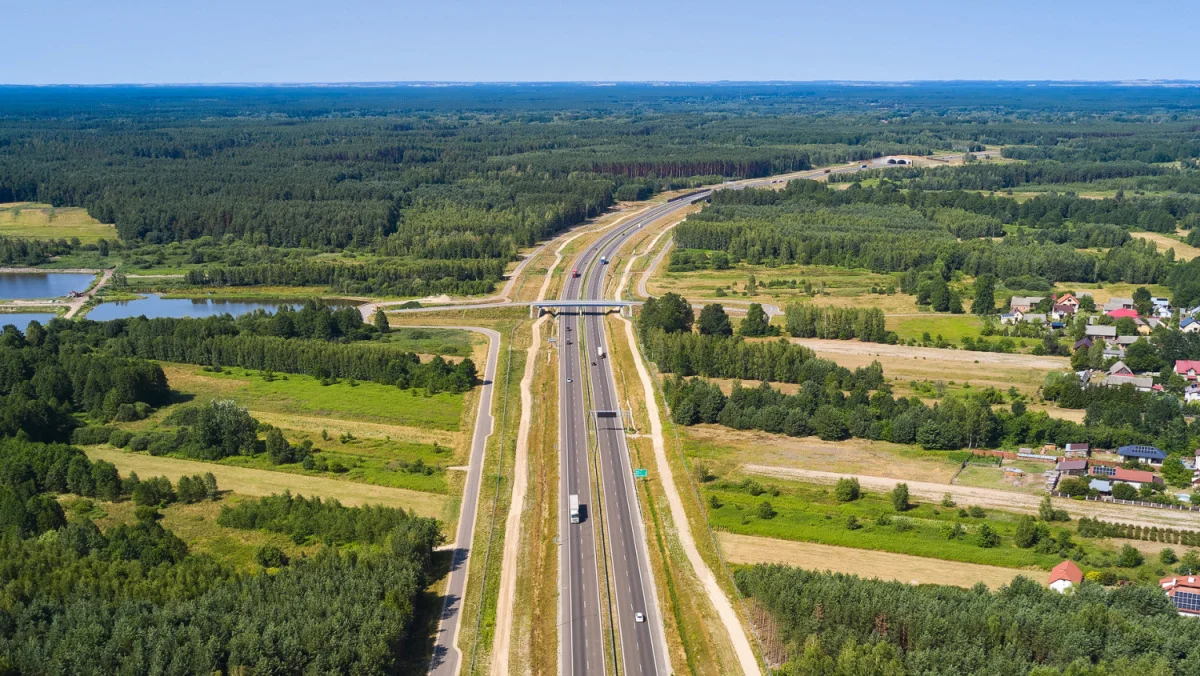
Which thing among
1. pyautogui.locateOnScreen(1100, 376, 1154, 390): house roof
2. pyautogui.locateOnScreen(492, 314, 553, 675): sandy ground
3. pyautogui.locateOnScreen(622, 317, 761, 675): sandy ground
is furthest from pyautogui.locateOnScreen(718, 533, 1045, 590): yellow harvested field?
pyautogui.locateOnScreen(1100, 376, 1154, 390): house roof

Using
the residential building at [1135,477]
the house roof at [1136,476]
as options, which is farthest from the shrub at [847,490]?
Result: the house roof at [1136,476]

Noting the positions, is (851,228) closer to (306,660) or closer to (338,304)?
(338,304)

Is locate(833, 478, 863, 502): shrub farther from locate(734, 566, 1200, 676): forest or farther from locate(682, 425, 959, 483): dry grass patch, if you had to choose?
locate(734, 566, 1200, 676): forest

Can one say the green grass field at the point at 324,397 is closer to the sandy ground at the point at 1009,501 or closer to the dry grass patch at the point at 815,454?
the dry grass patch at the point at 815,454

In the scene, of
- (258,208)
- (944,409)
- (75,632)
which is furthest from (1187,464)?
(258,208)

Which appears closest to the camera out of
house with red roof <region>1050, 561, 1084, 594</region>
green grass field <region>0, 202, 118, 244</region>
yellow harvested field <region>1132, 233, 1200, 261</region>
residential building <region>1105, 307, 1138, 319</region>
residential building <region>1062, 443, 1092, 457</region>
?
house with red roof <region>1050, 561, 1084, 594</region>

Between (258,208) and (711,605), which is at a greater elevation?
(258,208)
